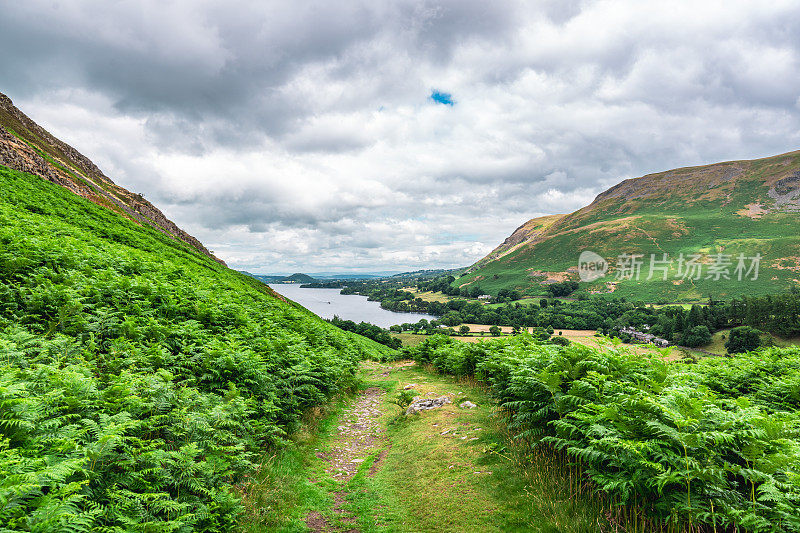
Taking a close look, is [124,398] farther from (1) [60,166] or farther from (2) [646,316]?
(2) [646,316]

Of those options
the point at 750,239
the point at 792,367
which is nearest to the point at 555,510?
the point at 792,367

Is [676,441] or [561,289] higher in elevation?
[676,441]

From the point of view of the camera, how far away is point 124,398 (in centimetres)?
534

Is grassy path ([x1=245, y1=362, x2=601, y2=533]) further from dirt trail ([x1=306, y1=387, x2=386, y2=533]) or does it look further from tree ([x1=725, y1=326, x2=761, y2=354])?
tree ([x1=725, y1=326, x2=761, y2=354])

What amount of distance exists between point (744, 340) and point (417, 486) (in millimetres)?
111611

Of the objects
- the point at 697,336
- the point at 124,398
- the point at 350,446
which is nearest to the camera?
the point at 124,398

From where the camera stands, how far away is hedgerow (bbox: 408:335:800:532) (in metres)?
4.27

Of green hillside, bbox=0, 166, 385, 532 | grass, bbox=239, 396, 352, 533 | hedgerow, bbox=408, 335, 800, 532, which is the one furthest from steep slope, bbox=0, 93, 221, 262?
hedgerow, bbox=408, 335, 800, 532

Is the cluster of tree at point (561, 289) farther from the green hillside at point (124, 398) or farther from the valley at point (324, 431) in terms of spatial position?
the green hillside at point (124, 398)

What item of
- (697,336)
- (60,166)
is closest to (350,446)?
(60,166)

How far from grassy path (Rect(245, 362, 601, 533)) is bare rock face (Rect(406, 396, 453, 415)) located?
112 cm

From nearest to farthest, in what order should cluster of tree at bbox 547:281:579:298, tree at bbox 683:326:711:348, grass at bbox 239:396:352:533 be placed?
grass at bbox 239:396:352:533 → tree at bbox 683:326:711:348 → cluster of tree at bbox 547:281:579:298

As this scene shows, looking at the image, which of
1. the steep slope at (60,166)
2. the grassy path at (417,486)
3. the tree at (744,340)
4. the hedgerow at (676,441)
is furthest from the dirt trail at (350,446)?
the tree at (744,340)

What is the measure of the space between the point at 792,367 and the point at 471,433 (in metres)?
10.6
